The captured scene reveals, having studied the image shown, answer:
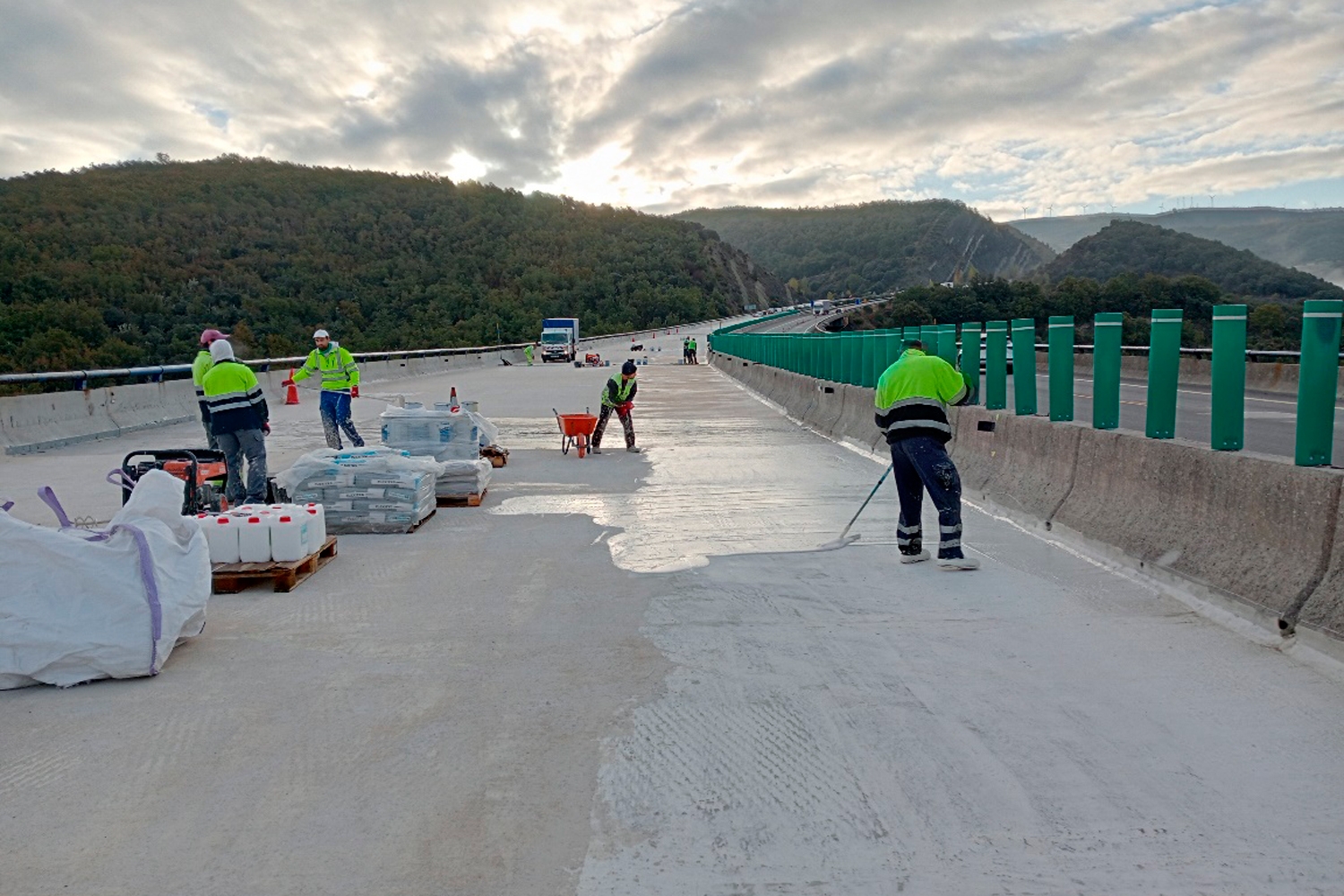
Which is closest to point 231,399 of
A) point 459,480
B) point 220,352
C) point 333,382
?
point 220,352

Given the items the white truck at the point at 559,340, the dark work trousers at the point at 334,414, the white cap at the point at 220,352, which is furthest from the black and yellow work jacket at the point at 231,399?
the white truck at the point at 559,340

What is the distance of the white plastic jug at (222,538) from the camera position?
721cm

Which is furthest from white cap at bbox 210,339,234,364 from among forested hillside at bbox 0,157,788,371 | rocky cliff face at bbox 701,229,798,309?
rocky cliff face at bbox 701,229,798,309

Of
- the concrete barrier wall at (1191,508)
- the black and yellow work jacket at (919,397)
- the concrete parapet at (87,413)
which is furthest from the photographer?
the concrete parapet at (87,413)

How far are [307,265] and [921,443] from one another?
113 meters

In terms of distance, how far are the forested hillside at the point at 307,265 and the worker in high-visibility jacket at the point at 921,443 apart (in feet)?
186

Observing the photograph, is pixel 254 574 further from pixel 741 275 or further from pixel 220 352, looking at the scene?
pixel 741 275

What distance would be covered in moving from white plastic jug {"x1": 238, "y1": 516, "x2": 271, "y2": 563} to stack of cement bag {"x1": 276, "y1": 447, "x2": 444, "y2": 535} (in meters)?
1.91

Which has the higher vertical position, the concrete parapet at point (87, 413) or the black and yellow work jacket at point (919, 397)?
the black and yellow work jacket at point (919, 397)

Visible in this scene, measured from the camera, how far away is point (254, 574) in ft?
23.0

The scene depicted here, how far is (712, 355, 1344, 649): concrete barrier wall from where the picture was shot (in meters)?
5.43

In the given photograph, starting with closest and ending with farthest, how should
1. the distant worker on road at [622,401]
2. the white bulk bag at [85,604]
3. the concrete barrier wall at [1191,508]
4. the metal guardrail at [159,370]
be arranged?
the white bulk bag at [85,604]
the concrete barrier wall at [1191,508]
the distant worker on road at [622,401]
the metal guardrail at [159,370]

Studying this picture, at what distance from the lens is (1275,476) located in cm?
589

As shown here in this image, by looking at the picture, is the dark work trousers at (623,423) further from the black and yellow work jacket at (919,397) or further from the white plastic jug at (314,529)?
the black and yellow work jacket at (919,397)
